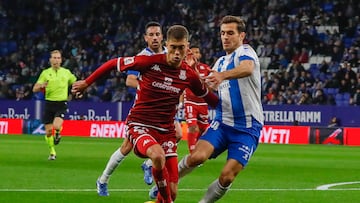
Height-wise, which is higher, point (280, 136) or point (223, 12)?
point (223, 12)

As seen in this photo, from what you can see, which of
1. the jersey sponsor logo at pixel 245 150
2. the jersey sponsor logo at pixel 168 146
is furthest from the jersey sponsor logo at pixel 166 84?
the jersey sponsor logo at pixel 245 150

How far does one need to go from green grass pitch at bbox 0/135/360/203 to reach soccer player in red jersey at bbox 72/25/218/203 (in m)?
1.76

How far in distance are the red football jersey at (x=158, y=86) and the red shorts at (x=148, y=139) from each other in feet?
0.24

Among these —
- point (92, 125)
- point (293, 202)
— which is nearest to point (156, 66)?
point (293, 202)

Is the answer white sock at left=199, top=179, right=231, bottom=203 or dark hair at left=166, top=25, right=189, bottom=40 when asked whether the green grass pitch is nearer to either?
white sock at left=199, top=179, right=231, bottom=203

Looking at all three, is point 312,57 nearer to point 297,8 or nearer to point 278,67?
point 278,67

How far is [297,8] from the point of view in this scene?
39688 mm

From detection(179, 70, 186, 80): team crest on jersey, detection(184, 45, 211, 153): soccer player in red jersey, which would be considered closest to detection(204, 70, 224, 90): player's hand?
detection(179, 70, 186, 80): team crest on jersey

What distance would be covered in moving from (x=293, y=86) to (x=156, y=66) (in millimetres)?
23554

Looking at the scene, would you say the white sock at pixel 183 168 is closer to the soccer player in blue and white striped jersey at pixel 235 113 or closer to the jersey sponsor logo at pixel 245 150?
the soccer player in blue and white striped jersey at pixel 235 113

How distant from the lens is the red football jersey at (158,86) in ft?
34.7

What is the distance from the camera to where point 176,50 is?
10.4m

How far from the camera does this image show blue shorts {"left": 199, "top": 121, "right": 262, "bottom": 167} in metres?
10.6

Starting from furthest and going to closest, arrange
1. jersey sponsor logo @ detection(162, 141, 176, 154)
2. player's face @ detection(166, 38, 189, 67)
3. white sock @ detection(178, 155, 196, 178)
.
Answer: white sock @ detection(178, 155, 196, 178) → jersey sponsor logo @ detection(162, 141, 176, 154) → player's face @ detection(166, 38, 189, 67)
